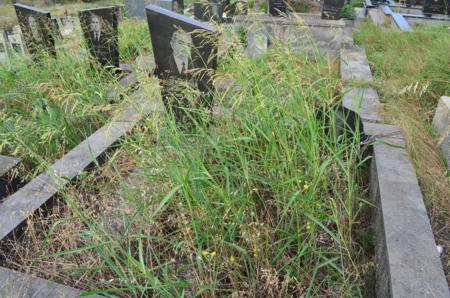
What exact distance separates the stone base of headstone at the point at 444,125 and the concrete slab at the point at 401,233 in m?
0.30

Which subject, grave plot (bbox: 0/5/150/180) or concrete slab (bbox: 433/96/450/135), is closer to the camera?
concrete slab (bbox: 433/96/450/135)

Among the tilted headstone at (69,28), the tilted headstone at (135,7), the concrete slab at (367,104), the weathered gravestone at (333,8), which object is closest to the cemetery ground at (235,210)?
the concrete slab at (367,104)

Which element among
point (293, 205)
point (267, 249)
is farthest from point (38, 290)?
point (293, 205)

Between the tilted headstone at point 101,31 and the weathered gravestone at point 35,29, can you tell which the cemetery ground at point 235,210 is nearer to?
the tilted headstone at point 101,31

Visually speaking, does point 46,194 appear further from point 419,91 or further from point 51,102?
point 419,91

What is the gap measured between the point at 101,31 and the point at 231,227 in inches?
109

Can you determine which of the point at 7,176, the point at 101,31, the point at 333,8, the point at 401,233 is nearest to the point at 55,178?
the point at 7,176

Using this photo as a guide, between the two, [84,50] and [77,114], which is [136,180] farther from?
[84,50]

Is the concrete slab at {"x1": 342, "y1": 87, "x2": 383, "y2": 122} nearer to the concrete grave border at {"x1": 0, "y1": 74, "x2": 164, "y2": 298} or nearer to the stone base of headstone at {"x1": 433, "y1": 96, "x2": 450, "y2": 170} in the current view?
the stone base of headstone at {"x1": 433, "y1": 96, "x2": 450, "y2": 170}

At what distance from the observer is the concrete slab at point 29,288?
1464mm

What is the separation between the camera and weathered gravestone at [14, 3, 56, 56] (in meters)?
3.69

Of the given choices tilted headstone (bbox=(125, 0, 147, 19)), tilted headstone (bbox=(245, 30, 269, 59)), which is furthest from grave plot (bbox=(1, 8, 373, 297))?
tilted headstone (bbox=(125, 0, 147, 19))

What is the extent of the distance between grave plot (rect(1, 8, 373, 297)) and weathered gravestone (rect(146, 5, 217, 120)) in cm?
53

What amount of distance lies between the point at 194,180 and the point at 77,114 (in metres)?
1.62
